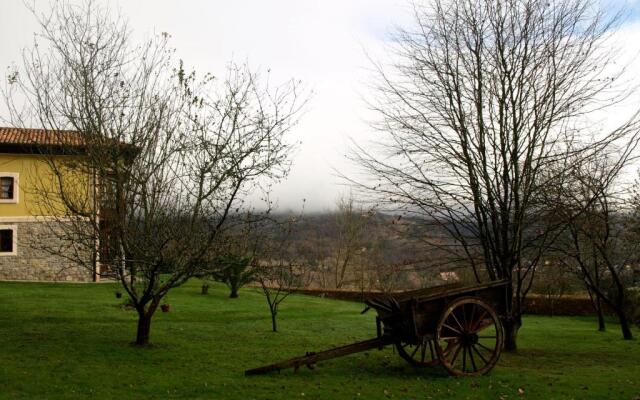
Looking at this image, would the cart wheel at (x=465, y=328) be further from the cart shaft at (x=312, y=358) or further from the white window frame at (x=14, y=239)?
the white window frame at (x=14, y=239)

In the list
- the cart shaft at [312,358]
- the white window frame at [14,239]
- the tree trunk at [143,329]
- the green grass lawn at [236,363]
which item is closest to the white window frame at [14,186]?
the white window frame at [14,239]

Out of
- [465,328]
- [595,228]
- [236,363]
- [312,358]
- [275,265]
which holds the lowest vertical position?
[236,363]

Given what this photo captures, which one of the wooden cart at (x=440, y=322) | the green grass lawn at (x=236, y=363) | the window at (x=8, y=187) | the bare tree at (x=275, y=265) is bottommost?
the green grass lawn at (x=236, y=363)

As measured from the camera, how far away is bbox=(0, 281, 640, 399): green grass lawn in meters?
8.80

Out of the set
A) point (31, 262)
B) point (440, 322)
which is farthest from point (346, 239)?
point (440, 322)

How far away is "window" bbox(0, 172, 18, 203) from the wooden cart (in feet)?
84.8

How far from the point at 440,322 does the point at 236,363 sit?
4076 mm

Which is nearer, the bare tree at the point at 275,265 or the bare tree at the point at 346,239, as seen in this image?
the bare tree at the point at 275,265

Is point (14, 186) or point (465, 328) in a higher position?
point (14, 186)

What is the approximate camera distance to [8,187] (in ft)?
101

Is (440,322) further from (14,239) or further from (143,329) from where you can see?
(14,239)

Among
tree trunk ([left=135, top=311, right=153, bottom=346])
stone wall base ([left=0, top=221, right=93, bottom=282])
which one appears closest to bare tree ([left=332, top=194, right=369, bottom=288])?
stone wall base ([left=0, top=221, right=93, bottom=282])

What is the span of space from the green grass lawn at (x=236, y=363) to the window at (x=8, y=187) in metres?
12.5

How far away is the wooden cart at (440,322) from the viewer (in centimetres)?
955
